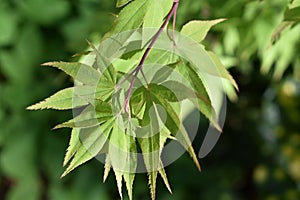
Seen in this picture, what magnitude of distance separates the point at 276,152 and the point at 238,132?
238 mm

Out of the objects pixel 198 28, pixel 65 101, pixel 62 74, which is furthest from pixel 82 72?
pixel 62 74

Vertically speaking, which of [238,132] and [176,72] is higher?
[176,72]

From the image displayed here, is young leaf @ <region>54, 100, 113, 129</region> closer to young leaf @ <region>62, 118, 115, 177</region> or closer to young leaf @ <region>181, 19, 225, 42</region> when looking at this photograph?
young leaf @ <region>62, 118, 115, 177</region>

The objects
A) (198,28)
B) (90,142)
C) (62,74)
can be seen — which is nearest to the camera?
(90,142)

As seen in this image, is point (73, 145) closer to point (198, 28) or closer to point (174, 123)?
point (174, 123)

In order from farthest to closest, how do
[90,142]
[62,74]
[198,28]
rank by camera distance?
[62,74] < [198,28] < [90,142]

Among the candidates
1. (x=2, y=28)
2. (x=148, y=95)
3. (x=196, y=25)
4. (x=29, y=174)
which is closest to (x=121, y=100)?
(x=148, y=95)

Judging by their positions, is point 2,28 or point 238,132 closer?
point 2,28

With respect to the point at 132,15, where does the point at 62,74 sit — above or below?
below

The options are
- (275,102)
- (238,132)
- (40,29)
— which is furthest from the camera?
(275,102)

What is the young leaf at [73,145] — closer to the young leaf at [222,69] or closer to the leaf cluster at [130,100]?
the leaf cluster at [130,100]

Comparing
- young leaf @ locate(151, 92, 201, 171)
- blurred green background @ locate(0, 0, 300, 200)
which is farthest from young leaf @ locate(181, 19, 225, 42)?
blurred green background @ locate(0, 0, 300, 200)

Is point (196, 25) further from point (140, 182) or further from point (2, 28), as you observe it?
point (140, 182)

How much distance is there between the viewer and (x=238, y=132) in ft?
8.48
